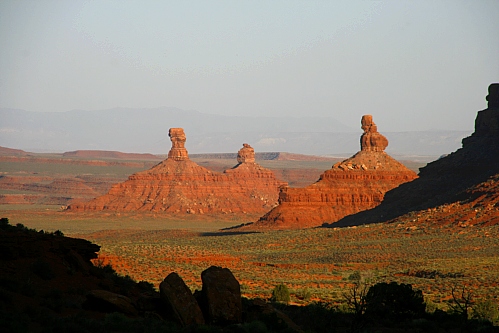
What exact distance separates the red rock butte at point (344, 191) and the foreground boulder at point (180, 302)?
84.2 meters

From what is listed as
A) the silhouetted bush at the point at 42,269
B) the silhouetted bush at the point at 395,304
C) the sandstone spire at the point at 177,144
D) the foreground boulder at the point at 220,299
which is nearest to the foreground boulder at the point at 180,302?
the foreground boulder at the point at 220,299

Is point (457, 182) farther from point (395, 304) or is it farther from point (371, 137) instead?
point (395, 304)

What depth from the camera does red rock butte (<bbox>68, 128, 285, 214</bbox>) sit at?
168 metres

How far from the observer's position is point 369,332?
79.6 feet

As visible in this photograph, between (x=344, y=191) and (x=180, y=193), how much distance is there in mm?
63369

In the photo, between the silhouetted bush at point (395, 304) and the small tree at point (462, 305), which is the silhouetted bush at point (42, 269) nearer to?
the silhouetted bush at point (395, 304)

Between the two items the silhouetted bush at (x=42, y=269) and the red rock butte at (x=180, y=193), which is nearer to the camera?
the silhouetted bush at (x=42, y=269)

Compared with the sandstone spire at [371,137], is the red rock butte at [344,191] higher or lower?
lower

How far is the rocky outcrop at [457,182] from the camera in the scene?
82312mm

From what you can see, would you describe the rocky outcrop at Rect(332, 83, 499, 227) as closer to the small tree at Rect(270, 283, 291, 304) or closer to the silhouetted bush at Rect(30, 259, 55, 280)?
the small tree at Rect(270, 283, 291, 304)

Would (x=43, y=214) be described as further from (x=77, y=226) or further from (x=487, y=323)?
(x=487, y=323)

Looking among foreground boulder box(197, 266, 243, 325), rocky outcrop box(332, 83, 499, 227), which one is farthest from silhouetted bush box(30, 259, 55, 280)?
rocky outcrop box(332, 83, 499, 227)

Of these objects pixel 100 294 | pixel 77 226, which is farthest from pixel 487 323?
pixel 77 226

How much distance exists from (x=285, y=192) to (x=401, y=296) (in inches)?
3252
